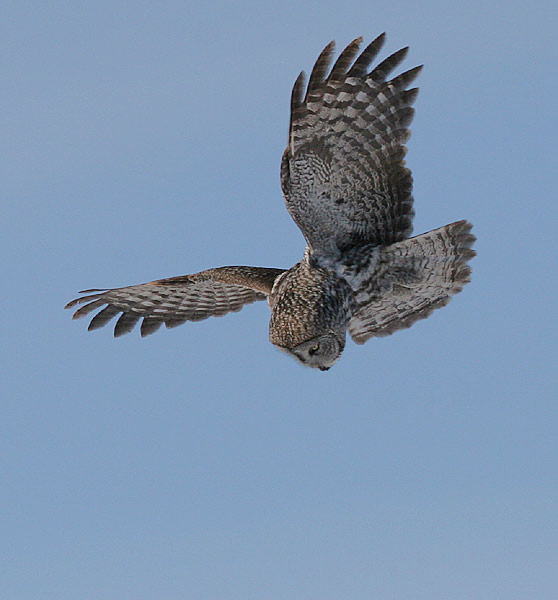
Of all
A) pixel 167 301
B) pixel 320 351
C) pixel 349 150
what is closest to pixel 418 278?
pixel 320 351

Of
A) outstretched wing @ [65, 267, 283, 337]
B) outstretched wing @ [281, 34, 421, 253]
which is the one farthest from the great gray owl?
A: outstretched wing @ [65, 267, 283, 337]

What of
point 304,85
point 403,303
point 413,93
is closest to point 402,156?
point 413,93

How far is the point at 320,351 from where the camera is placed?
14.8m

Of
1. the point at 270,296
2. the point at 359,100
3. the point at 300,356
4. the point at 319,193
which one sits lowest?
the point at 300,356

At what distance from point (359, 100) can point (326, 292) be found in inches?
109

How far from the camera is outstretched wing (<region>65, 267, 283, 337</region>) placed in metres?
17.5

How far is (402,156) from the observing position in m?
14.3

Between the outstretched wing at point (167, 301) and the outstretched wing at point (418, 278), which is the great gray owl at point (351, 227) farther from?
the outstretched wing at point (167, 301)

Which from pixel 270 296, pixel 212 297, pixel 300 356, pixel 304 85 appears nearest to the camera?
pixel 304 85

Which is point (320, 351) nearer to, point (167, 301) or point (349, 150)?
point (349, 150)

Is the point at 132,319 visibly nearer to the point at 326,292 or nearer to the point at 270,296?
the point at 270,296

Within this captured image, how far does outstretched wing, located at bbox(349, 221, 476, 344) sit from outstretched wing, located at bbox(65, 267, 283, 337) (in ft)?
7.14

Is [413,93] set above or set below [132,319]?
above

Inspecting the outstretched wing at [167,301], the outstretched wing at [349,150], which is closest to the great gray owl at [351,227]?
the outstretched wing at [349,150]
